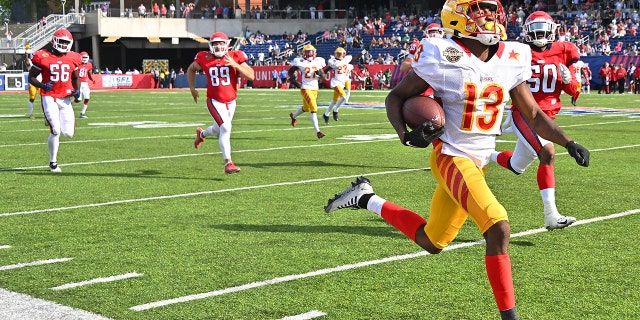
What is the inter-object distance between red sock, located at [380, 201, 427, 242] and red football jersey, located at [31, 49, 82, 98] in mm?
7466

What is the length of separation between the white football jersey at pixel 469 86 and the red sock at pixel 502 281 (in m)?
0.66

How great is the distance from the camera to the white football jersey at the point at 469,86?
4.58 meters

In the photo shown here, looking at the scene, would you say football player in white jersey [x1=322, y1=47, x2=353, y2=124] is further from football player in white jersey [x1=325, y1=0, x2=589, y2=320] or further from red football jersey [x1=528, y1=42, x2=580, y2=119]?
football player in white jersey [x1=325, y1=0, x2=589, y2=320]

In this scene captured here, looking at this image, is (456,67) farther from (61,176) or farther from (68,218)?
(61,176)

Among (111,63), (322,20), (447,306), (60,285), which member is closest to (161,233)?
(60,285)

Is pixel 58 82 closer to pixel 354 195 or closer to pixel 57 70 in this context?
pixel 57 70

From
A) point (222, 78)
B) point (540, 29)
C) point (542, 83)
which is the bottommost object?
point (222, 78)

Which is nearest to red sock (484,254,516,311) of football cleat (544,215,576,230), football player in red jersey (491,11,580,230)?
football cleat (544,215,576,230)

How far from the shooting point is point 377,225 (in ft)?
23.9

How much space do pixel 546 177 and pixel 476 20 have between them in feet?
9.50

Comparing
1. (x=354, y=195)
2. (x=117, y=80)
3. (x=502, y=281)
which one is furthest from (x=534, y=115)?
(x=117, y=80)

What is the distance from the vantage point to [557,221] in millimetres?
6797

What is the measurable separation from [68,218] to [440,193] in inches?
164

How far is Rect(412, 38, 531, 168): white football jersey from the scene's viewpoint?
15.0ft
